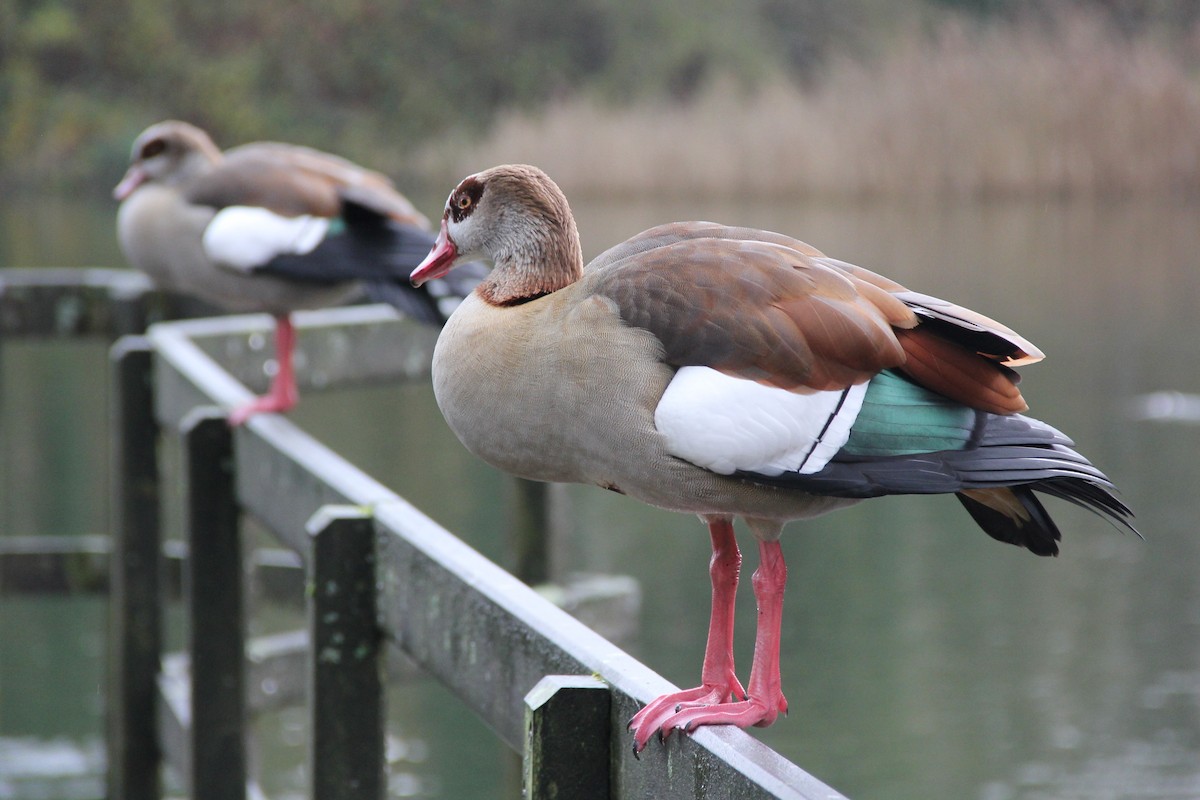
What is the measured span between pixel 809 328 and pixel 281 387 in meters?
1.66

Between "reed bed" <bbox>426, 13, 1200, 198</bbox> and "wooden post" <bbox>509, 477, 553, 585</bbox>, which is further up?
"reed bed" <bbox>426, 13, 1200, 198</bbox>

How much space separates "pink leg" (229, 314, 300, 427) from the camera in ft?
8.00

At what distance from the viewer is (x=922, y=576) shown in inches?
218

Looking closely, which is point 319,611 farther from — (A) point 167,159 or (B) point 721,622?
(A) point 167,159

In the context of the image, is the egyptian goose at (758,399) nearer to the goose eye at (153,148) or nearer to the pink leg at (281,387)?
the pink leg at (281,387)

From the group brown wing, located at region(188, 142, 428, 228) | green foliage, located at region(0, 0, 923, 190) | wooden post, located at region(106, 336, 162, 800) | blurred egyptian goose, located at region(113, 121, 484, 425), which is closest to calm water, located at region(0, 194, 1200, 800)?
wooden post, located at region(106, 336, 162, 800)

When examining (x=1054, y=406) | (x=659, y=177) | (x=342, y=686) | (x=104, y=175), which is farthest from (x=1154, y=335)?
(x=104, y=175)

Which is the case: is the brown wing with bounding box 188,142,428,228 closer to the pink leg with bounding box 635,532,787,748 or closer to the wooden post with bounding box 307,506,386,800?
the wooden post with bounding box 307,506,386,800

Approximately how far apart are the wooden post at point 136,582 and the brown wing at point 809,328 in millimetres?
2121

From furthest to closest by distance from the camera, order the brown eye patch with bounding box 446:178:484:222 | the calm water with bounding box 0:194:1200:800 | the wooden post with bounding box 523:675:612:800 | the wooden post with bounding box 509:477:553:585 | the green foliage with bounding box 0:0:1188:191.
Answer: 1. the green foliage with bounding box 0:0:1188:191
2. the calm water with bounding box 0:194:1200:800
3. the wooden post with bounding box 509:477:553:585
4. the brown eye patch with bounding box 446:178:484:222
5. the wooden post with bounding box 523:675:612:800

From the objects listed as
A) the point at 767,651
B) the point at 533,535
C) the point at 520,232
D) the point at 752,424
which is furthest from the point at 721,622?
the point at 533,535

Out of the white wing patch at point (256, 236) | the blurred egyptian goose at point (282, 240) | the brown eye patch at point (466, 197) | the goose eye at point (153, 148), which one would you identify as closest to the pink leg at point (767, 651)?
the brown eye patch at point (466, 197)

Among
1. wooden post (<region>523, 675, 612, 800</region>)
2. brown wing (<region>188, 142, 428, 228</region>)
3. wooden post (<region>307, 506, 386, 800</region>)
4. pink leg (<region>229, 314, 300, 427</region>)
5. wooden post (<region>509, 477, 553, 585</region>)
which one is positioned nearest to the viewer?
wooden post (<region>523, 675, 612, 800</region>)

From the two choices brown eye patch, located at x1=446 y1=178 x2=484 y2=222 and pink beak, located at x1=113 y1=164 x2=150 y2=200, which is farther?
pink beak, located at x1=113 y1=164 x2=150 y2=200
